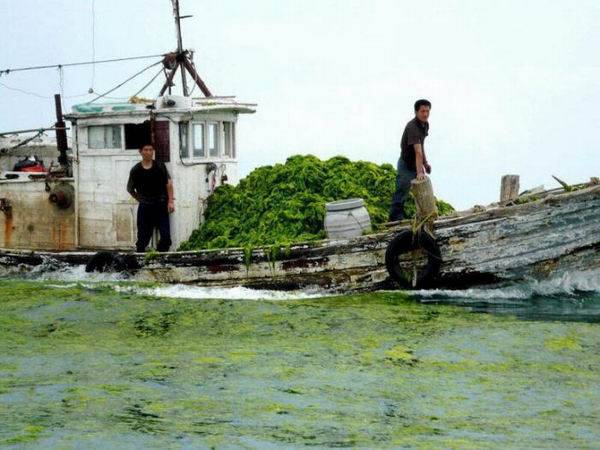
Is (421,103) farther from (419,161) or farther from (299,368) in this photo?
(299,368)

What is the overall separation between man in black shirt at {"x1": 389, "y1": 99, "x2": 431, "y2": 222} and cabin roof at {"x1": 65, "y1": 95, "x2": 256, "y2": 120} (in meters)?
3.46

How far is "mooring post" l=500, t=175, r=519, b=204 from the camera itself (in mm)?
15781

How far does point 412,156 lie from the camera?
50.3 feet

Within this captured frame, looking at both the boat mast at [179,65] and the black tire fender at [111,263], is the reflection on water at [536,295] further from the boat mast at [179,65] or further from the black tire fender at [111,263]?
the boat mast at [179,65]

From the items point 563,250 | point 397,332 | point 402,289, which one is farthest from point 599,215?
point 397,332

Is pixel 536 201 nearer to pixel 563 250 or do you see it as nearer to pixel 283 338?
pixel 563 250

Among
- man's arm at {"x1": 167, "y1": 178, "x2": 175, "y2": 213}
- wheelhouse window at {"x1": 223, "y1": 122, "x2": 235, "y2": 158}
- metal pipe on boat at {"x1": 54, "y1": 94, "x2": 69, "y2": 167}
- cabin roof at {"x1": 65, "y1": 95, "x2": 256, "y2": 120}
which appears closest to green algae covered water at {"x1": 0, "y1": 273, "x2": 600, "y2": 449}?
man's arm at {"x1": 167, "y1": 178, "x2": 175, "y2": 213}

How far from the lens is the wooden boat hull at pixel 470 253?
14.8 metres

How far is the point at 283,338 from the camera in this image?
40.7ft

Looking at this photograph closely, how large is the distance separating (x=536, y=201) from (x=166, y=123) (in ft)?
19.7

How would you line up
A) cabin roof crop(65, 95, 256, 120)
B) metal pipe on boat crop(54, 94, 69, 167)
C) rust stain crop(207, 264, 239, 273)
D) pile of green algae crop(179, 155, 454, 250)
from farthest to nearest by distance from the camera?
metal pipe on boat crop(54, 94, 69, 167), cabin roof crop(65, 95, 256, 120), pile of green algae crop(179, 155, 454, 250), rust stain crop(207, 264, 239, 273)

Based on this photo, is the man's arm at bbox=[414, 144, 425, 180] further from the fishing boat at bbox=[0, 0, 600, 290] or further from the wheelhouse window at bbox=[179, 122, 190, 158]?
the wheelhouse window at bbox=[179, 122, 190, 158]

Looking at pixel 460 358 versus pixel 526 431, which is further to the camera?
pixel 460 358

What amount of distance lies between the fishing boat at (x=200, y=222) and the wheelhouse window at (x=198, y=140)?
0.05 feet
